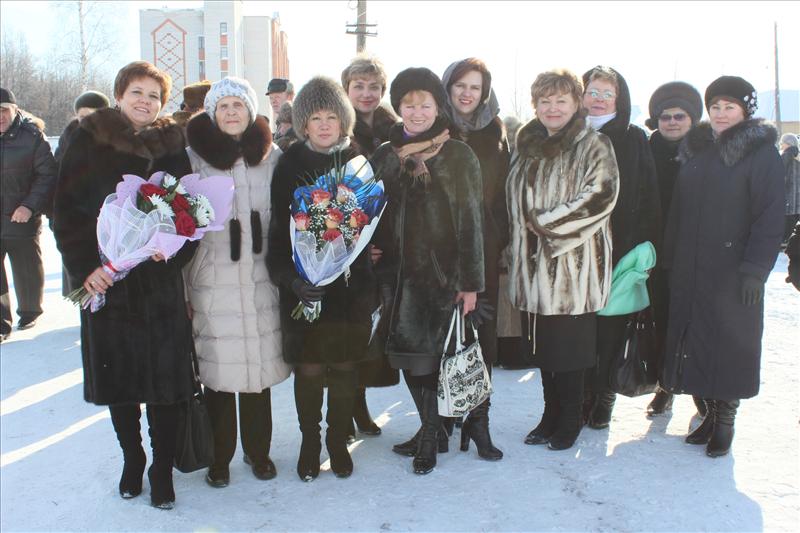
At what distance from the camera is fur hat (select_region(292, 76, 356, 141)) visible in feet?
10.1

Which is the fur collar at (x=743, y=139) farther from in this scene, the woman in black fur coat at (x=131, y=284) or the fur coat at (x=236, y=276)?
the woman in black fur coat at (x=131, y=284)

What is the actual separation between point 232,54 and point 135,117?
121ft

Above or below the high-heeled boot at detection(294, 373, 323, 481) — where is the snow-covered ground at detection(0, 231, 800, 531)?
below

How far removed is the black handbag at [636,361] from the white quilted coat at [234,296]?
195 cm

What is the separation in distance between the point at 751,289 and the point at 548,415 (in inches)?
50.0

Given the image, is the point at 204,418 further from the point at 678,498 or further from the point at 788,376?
the point at 788,376

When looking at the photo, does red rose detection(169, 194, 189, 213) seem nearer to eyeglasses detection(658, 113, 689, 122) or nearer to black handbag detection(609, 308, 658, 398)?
black handbag detection(609, 308, 658, 398)

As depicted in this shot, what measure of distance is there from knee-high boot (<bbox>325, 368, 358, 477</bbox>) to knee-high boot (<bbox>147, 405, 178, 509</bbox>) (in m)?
0.75

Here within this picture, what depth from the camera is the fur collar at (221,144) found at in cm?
298

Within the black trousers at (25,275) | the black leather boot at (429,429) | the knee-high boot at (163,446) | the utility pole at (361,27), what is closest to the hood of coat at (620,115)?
the black leather boot at (429,429)

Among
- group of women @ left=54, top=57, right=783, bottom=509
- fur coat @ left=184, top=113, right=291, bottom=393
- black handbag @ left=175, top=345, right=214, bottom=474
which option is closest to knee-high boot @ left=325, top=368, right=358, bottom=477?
group of women @ left=54, top=57, right=783, bottom=509

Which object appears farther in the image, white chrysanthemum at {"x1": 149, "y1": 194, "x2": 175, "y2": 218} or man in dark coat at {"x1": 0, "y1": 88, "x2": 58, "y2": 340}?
man in dark coat at {"x1": 0, "y1": 88, "x2": 58, "y2": 340}

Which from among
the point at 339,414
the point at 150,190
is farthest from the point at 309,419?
the point at 150,190

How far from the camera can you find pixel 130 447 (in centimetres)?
304
